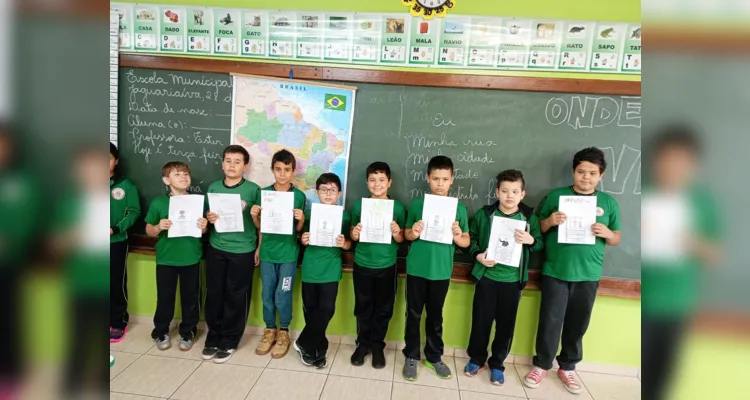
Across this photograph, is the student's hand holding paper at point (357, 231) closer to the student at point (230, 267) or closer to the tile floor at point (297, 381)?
the student at point (230, 267)

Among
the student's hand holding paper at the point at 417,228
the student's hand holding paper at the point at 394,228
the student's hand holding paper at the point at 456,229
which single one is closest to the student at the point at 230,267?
the student's hand holding paper at the point at 394,228

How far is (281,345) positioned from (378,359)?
664 millimetres

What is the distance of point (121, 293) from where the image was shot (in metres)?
2.54

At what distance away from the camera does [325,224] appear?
221 cm

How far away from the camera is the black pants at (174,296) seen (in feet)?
7.88

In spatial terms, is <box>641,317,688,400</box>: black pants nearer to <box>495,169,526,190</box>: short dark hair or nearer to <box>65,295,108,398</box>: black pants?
<box>65,295,108,398</box>: black pants

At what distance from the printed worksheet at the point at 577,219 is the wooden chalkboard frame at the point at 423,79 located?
14.5 inches

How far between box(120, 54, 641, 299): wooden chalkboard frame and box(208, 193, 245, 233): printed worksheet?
0.75 metres

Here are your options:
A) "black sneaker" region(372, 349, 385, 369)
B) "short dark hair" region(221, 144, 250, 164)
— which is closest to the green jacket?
"black sneaker" region(372, 349, 385, 369)

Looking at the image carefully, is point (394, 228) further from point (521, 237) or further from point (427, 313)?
point (521, 237)

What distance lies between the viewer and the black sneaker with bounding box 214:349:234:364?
7.55 feet

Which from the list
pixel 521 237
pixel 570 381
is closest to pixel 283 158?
pixel 521 237

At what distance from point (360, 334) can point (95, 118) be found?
2.29 metres

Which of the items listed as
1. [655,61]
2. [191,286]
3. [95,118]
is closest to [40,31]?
[95,118]
